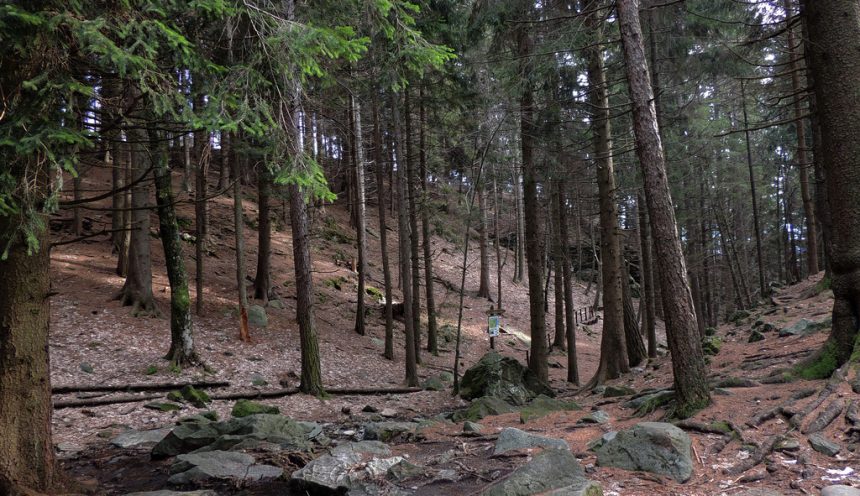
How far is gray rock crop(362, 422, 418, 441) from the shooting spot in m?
7.32

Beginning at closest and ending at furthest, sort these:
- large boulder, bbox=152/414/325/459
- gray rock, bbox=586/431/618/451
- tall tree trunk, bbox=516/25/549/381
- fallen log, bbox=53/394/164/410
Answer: gray rock, bbox=586/431/618/451 < large boulder, bbox=152/414/325/459 < fallen log, bbox=53/394/164/410 < tall tree trunk, bbox=516/25/549/381

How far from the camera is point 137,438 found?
7418mm

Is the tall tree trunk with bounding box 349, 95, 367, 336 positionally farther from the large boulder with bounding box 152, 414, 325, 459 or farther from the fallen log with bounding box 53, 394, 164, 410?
the large boulder with bounding box 152, 414, 325, 459

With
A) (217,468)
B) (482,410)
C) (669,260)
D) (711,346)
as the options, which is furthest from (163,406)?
(711,346)

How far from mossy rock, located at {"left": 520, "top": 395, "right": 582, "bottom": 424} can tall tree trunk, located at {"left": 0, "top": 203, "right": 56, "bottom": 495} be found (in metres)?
5.90

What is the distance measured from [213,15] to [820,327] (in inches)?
418

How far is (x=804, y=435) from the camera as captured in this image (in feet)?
15.6

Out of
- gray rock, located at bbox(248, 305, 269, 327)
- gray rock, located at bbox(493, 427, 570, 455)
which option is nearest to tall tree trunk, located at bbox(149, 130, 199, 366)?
gray rock, located at bbox(248, 305, 269, 327)

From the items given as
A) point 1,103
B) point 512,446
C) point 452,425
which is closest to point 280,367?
point 452,425

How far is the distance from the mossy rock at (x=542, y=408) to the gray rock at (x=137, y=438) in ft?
17.8

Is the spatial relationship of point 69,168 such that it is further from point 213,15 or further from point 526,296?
point 526,296

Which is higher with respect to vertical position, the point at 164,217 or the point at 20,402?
the point at 164,217

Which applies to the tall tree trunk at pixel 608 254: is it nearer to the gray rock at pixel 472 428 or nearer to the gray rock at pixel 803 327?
the gray rock at pixel 803 327

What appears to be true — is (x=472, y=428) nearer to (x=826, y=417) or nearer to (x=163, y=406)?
(x=826, y=417)
